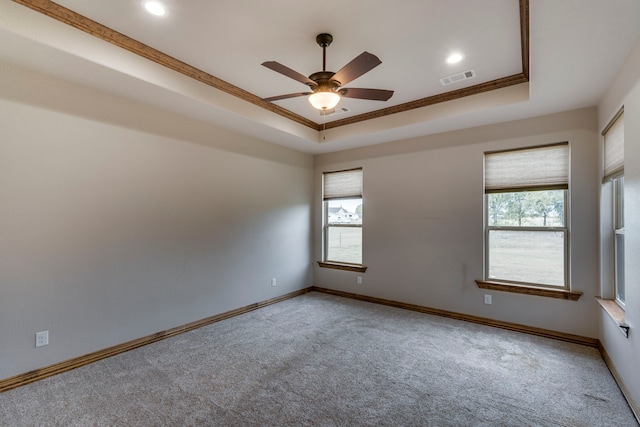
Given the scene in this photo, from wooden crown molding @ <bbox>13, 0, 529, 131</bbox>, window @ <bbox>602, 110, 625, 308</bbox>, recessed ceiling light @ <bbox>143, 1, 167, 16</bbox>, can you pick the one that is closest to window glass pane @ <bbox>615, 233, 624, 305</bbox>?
window @ <bbox>602, 110, 625, 308</bbox>

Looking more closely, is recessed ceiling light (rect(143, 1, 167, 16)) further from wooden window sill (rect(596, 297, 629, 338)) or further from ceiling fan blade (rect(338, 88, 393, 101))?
wooden window sill (rect(596, 297, 629, 338))

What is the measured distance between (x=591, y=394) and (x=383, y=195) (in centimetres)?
332

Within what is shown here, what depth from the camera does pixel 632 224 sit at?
2287mm

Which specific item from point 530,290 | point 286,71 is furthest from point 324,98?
point 530,290

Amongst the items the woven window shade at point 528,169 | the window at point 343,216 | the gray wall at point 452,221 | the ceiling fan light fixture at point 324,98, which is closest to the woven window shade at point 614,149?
the gray wall at point 452,221

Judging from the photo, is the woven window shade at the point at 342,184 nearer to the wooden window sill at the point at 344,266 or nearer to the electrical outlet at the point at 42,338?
the wooden window sill at the point at 344,266

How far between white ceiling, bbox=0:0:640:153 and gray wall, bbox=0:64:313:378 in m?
0.35

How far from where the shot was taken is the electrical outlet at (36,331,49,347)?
2.64m

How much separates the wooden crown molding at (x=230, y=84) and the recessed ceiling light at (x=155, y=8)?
21.0 inches

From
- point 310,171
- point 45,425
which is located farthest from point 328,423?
point 310,171

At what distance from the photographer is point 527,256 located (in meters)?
3.78

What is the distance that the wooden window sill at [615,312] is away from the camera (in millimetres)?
2363

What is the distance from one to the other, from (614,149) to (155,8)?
13.8 feet

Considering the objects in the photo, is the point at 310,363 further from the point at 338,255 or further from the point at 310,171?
the point at 310,171
